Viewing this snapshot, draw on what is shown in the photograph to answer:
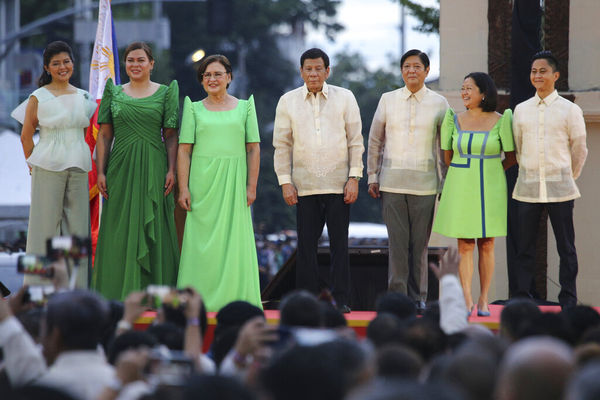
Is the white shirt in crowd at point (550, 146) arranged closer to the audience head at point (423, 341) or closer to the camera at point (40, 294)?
the audience head at point (423, 341)

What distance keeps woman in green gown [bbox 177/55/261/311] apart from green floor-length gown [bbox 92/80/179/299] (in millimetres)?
192

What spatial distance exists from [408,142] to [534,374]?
4.54 m

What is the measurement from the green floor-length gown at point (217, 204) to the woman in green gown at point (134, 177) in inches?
8.1

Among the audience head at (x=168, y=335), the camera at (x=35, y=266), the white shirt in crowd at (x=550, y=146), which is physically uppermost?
the white shirt in crowd at (x=550, y=146)

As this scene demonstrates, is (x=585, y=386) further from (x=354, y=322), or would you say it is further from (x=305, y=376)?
(x=354, y=322)

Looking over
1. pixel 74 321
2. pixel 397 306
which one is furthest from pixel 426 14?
pixel 74 321

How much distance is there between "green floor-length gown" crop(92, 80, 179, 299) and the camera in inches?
319

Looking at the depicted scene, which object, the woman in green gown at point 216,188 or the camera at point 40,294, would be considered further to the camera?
the woman in green gown at point 216,188

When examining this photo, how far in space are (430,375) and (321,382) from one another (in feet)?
2.03

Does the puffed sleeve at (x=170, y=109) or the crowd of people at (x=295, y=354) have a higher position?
the puffed sleeve at (x=170, y=109)

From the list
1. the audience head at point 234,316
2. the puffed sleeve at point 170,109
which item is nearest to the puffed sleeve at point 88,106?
the puffed sleeve at point 170,109

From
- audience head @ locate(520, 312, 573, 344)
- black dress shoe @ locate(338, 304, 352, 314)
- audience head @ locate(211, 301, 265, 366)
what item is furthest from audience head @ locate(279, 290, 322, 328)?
black dress shoe @ locate(338, 304, 352, 314)

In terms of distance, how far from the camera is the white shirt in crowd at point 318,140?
26.3 ft

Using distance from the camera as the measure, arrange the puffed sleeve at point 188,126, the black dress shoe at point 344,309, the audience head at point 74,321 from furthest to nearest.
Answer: the puffed sleeve at point 188,126 < the black dress shoe at point 344,309 < the audience head at point 74,321
